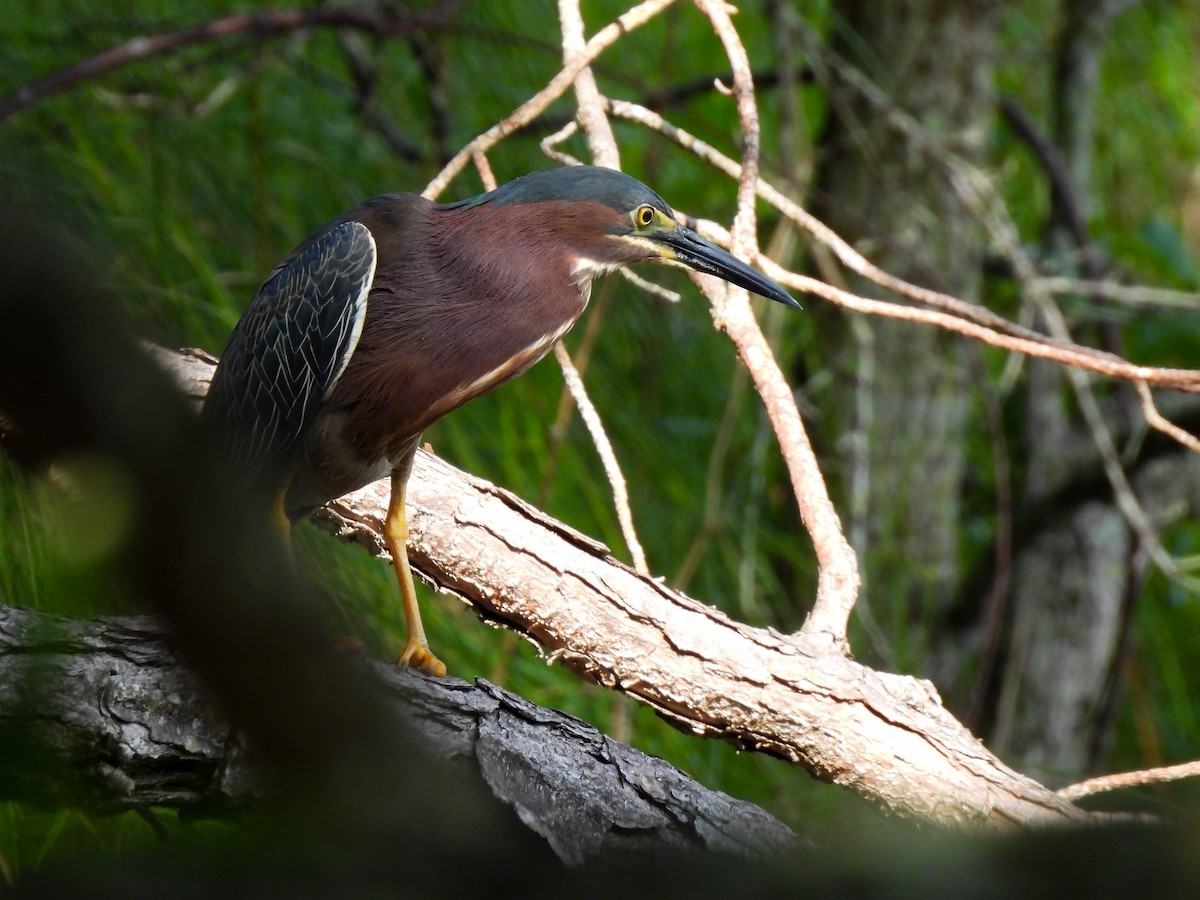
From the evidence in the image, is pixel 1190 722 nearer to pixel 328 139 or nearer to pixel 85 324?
pixel 328 139

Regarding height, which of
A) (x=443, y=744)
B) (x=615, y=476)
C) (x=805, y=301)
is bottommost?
(x=443, y=744)

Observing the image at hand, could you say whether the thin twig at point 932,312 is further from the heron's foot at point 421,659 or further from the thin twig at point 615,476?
the heron's foot at point 421,659

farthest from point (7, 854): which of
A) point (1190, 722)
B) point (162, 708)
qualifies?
point (1190, 722)

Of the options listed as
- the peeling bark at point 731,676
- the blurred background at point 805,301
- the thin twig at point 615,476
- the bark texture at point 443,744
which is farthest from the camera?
the blurred background at point 805,301

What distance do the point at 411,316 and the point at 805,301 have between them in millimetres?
1838

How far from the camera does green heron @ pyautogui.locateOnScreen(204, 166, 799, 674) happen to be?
1494 millimetres

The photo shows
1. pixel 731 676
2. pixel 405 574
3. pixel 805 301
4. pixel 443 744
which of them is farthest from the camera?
pixel 805 301

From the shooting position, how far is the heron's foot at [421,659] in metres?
1.58

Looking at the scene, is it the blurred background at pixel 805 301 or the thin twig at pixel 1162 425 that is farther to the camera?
the blurred background at pixel 805 301

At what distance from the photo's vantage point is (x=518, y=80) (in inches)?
110

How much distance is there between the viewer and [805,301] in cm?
319

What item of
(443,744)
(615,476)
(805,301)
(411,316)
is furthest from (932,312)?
(805,301)

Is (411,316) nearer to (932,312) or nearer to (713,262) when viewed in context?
(713,262)

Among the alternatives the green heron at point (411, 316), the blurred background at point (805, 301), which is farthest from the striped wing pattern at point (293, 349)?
the blurred background at point (805, 301)
